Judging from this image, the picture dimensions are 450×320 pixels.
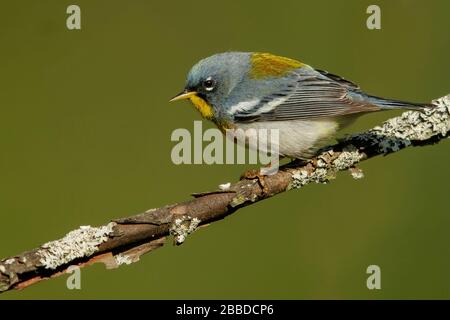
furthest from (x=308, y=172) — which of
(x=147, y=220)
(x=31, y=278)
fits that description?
(x=31, y=278)

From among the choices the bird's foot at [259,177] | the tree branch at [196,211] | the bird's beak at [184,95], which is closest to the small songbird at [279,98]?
the bird's beak at [184,95]

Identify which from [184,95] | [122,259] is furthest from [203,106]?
[122,259]

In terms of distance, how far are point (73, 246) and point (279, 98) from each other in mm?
1458

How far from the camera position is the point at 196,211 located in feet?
8.94

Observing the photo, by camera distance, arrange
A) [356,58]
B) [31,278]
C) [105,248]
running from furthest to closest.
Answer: [356,58]
[105,248]
[31,278]

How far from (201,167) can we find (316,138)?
0.98 meters

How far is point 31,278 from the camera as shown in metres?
2.34

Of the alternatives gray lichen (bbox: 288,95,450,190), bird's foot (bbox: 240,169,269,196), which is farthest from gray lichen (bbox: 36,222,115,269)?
gray lichen (bbox: 288,95,450,190)

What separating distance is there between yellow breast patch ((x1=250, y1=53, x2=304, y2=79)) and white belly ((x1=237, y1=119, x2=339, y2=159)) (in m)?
0.32

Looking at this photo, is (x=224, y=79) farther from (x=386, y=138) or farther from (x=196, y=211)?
(x=196, y=211)

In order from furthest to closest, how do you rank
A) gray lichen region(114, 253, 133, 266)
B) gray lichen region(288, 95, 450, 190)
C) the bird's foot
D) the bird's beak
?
the bird's beak
gray lichen region(288, 95, 450, 190)
the bird's foot
gray lichen region(114, 253, 133, 266)

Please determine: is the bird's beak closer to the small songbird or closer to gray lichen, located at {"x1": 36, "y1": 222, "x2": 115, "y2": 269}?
the small songbird

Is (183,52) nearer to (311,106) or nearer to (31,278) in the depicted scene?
(311,106)

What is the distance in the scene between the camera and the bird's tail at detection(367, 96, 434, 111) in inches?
117
